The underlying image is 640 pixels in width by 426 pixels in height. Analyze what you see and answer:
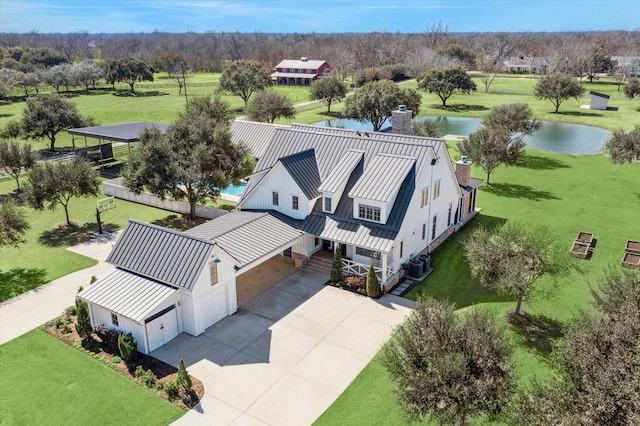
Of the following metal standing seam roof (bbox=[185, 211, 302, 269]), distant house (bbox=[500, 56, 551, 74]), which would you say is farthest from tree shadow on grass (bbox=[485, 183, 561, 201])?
distant house (bbox=[500, 56, 551, 74])

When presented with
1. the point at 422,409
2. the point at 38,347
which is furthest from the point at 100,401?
the point at 422,409

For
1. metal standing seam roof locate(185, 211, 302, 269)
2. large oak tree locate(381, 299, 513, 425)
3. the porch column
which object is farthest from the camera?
the porch column

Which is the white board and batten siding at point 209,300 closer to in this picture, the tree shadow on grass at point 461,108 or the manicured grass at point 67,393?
the manicured grass at point 67,393

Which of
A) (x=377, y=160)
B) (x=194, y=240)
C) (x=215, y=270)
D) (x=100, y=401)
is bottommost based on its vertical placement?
(x=100, y=401)

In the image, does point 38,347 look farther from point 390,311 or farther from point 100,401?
point 390,311

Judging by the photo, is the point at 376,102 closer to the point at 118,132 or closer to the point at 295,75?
the point at 118,132

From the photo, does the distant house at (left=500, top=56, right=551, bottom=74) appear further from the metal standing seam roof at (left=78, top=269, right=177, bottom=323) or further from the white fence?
the metal standing seam roof at (left=78, top=269, right=177, bottom=323)
